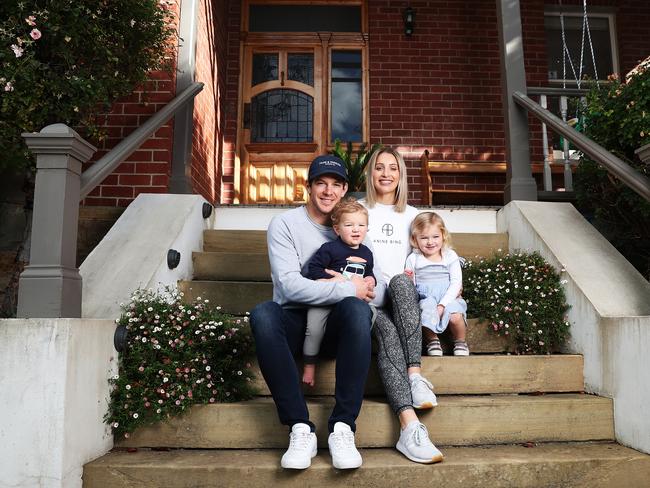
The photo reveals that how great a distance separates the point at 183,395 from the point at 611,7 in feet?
22.4

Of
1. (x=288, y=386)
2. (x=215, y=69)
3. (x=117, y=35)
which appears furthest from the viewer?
(x=215, y=69)

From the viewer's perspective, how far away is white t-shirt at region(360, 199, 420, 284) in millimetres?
2635

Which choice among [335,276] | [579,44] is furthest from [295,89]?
[335,276]

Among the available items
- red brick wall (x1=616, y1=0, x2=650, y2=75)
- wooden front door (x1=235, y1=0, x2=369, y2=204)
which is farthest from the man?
red brick wall (x1=616, y1=0, x2=650, y2=75)

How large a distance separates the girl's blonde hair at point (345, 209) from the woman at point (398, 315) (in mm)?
331

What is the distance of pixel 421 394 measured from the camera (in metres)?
2.06

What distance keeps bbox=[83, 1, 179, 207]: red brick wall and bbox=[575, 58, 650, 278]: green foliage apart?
278cm

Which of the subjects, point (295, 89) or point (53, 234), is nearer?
point (53, 234)

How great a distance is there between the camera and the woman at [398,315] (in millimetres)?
1981

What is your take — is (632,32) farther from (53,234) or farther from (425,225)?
(53,234)

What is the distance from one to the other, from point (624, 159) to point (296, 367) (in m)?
2.33

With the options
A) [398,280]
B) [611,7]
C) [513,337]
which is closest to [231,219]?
[398,280]

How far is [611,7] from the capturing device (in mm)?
6512

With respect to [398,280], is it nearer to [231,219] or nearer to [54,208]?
[54,208]
